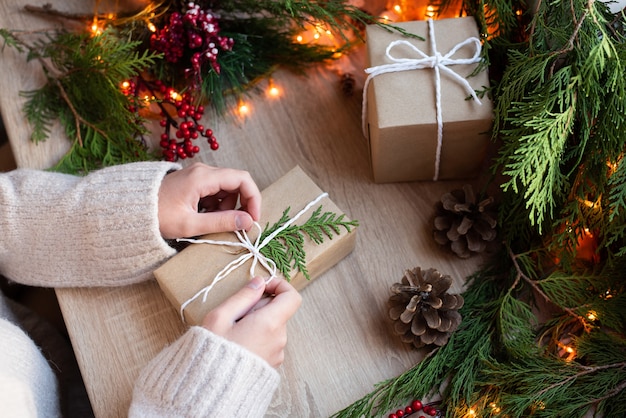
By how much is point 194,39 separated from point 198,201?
300 mm

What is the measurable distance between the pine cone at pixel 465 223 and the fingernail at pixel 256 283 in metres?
0.32

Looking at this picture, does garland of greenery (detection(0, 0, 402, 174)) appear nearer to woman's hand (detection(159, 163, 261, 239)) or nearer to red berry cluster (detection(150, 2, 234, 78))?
red berry cluster (detection(150, 2, 234, 78))

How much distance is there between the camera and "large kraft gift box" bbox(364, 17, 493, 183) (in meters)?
0.90

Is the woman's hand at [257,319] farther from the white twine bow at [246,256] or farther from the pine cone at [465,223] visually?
the pine cone at [465,223]

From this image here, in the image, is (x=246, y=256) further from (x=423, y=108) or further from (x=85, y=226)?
(x=423, y=108)

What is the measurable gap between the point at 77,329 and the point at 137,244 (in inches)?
7.0

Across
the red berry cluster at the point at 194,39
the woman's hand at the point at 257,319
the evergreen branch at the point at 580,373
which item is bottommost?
the evergreen branch at the point at 580,373

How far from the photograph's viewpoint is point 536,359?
0.85 meters

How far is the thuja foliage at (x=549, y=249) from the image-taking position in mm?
773

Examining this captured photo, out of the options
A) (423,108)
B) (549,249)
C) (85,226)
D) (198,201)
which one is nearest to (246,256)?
(198,201)

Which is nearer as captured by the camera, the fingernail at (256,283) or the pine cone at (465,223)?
the fingernail at (256,283)

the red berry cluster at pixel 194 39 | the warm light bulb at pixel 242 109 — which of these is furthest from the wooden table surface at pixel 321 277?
the red berry cluster at pixel 194 39

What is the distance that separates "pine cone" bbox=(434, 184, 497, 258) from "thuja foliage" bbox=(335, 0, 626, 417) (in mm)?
33

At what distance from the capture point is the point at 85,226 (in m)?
0.90
